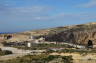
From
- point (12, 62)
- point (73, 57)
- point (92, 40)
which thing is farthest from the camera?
point (92, 40)

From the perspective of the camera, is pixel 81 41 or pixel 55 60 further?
pixel 81 41

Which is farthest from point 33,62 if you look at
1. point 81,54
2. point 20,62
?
point 81,54

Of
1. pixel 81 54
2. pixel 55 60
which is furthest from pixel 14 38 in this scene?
pixel 55 60

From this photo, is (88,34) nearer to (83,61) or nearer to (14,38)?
(14,38)

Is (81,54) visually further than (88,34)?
No

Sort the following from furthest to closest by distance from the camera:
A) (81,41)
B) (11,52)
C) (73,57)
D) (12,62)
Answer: (81,41) < (11,52) < (73,57) < (12,62)

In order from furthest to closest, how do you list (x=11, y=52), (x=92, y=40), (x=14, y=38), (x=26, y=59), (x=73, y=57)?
(x=14, y=38) < (x=92, y=40) < (x=11, y=52) < (x=73, y=57) < (x=26, y=59)

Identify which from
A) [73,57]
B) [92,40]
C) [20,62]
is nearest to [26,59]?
[20,62]

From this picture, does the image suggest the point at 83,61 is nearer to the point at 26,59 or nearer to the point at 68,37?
the point at 26,59

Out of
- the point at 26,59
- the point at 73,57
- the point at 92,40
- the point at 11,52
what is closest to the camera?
the point at 26,59
